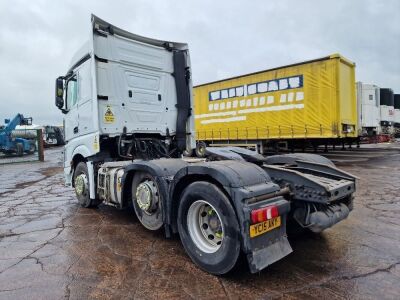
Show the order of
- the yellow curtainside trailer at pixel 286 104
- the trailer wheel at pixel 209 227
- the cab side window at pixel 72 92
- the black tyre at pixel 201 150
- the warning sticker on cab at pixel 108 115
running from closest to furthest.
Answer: the trailer wheel at pixel 209 227 < the black tyre at pixel 201 150 < the warning sticker on cab at pixel 108 115 < the cab side window at pixel 72 92 < the yellow curtainside trailer at pixel 286 104

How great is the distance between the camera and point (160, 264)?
3.50 m

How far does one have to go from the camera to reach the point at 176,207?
12.1 ft

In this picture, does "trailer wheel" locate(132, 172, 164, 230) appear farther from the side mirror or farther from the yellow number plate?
the side mirror

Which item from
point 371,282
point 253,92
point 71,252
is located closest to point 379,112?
point 253,92

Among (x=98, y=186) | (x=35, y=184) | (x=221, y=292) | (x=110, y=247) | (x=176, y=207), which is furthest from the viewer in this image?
(x=35, y=184)

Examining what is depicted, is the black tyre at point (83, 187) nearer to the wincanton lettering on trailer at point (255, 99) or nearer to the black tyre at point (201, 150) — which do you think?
the black tyre at point (201, 150)

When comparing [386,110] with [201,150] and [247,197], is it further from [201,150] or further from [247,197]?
[247,197]

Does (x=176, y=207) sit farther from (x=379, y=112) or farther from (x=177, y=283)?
(x=379, y=112)

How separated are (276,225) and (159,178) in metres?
1.51

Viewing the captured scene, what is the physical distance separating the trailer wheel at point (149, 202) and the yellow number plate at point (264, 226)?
1440mm

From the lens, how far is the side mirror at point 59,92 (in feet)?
22.2

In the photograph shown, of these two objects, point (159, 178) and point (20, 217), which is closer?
point (159, 178)

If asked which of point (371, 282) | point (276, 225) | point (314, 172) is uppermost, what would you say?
point (314, 172)

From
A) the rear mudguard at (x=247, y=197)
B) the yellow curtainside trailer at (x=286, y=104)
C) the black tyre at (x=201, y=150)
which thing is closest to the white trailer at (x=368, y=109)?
the yellow curtainside trailer at (x=286, y=104)
